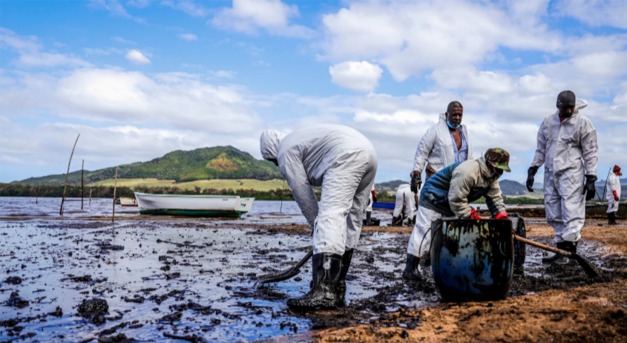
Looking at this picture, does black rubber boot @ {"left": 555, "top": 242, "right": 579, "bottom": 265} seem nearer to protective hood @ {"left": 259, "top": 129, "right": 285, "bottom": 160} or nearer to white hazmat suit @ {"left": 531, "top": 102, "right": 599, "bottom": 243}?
white hazmat suit @ {"left": 531, "top": 102, "right": 599, "bottom": 243}

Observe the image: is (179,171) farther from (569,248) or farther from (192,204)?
(569,248)

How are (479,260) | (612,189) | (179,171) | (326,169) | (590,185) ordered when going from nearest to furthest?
(479,260) → (326,169) → (590,185) → (612,189) → (179,171)

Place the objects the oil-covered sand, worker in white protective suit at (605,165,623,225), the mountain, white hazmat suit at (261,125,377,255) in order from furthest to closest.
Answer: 1. the mountain
2. worker in white protective suit at (605,165,623,225)
3. white hazmat suit at (261,125,377,255)
4. the oil-covered sand

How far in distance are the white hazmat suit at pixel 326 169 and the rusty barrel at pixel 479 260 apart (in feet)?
3.39

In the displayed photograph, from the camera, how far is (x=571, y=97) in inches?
284

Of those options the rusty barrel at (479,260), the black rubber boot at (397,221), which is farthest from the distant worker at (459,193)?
the black rubber boot at (397,221)

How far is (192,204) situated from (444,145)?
77.5 feet

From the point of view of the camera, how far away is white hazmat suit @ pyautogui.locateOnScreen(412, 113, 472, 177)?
6.91m

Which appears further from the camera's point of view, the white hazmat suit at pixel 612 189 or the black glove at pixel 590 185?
the white hazmat suit at pixel 612 189

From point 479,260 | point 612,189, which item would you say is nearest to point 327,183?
point 479,260

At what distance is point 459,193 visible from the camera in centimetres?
518

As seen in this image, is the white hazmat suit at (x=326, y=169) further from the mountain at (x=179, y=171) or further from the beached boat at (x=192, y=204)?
the mountain at (x=179, y=171)

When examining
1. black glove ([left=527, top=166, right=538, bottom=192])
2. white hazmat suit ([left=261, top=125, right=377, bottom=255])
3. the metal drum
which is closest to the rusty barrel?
the metal drum

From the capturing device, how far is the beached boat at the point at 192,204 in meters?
28.7
